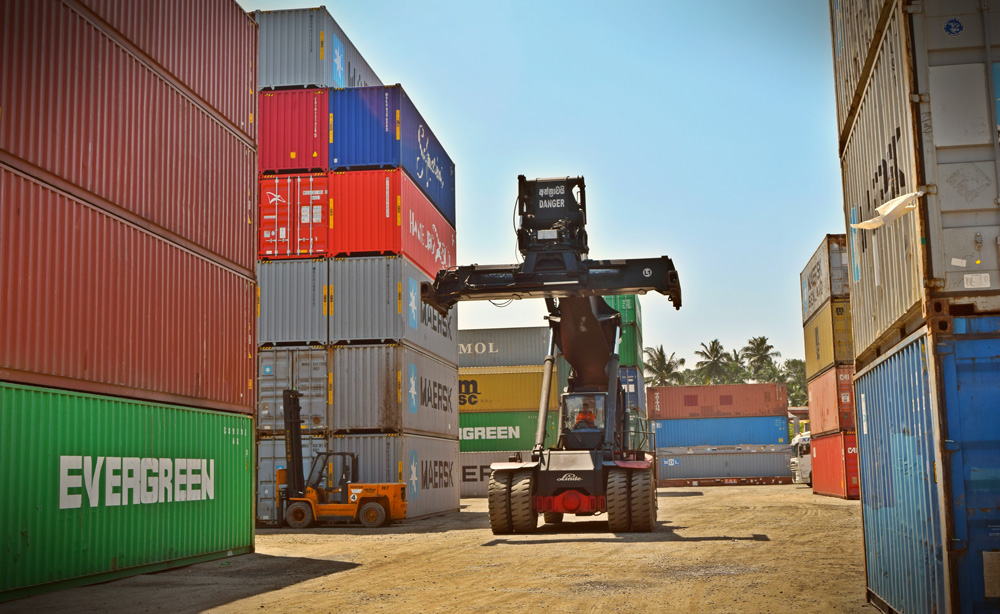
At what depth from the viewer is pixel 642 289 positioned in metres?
17.6

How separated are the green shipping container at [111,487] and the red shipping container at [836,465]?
2059cm

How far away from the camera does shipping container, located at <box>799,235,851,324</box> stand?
33156mm

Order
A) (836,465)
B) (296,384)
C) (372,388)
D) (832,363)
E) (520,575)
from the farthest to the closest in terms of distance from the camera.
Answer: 1. (836,465)
2. (832,363)
3. (296,384)
4. (372,388)
5. (520,575)

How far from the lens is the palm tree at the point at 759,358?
Result: 4505 inches

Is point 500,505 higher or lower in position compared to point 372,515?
higher

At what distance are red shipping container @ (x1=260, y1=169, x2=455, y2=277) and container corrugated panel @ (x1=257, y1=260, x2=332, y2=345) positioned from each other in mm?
349

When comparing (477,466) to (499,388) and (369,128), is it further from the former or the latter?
(369,128)

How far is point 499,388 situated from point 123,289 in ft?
119

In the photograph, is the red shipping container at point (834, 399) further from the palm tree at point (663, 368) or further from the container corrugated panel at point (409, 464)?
the palm tree at point (663, 368)

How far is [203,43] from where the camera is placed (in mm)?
16422

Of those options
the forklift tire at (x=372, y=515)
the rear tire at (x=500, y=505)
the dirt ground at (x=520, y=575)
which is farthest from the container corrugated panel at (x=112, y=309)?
the forklift tire at (x=372, y=515)

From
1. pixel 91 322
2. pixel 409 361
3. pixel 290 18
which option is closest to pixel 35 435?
pixel 91 322

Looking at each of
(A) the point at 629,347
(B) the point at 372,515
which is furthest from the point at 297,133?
(A) the point at 629,347

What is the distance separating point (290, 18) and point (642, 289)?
48.1 feet
